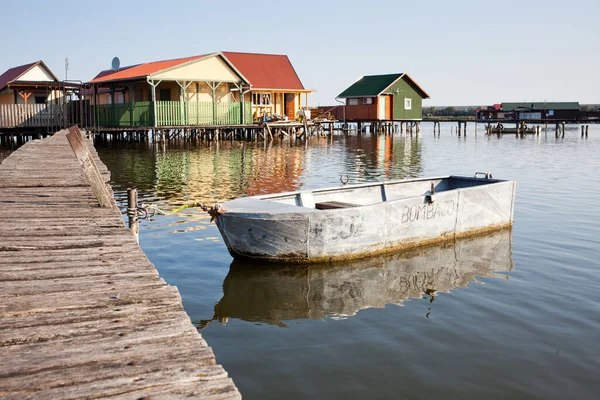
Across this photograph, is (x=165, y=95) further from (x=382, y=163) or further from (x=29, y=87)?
(x=382, y=163)

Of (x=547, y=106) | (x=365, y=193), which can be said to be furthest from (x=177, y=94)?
(x=547, y=106)

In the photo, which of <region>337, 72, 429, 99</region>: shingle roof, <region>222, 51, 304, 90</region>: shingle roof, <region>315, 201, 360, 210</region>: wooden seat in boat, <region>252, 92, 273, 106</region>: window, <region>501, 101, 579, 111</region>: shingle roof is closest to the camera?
<region>315, 201, 360, 210</region>: wooden seat in boat

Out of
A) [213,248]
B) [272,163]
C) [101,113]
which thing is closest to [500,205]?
[213,248]

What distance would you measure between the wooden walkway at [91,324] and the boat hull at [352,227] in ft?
8.71

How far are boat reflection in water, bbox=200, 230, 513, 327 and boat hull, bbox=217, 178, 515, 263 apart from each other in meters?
0.24

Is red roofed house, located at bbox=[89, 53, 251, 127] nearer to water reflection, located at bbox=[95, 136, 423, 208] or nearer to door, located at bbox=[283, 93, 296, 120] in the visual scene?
water reflection, located at bbox=[95, 136, 423, 208]

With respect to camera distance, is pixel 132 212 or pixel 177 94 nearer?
pixel 132 212

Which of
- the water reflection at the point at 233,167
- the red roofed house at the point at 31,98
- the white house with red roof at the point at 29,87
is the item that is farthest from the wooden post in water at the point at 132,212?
the white house with red roof at the point at 29,87

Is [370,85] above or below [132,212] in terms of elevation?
above

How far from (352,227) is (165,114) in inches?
1258

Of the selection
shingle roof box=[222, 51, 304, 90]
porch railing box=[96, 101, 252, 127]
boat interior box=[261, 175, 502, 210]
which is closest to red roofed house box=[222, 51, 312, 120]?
shingle roof box=[222, 51, 304, 90]

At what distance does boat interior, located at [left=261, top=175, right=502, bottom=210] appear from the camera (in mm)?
12059

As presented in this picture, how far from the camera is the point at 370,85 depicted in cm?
6166

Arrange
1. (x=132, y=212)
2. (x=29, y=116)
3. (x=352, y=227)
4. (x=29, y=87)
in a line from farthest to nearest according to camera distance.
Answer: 1. (x=29, y=87)
2. (x=29, y=116)
3. (x=352, y=227)
4. (x=132, y=212)
